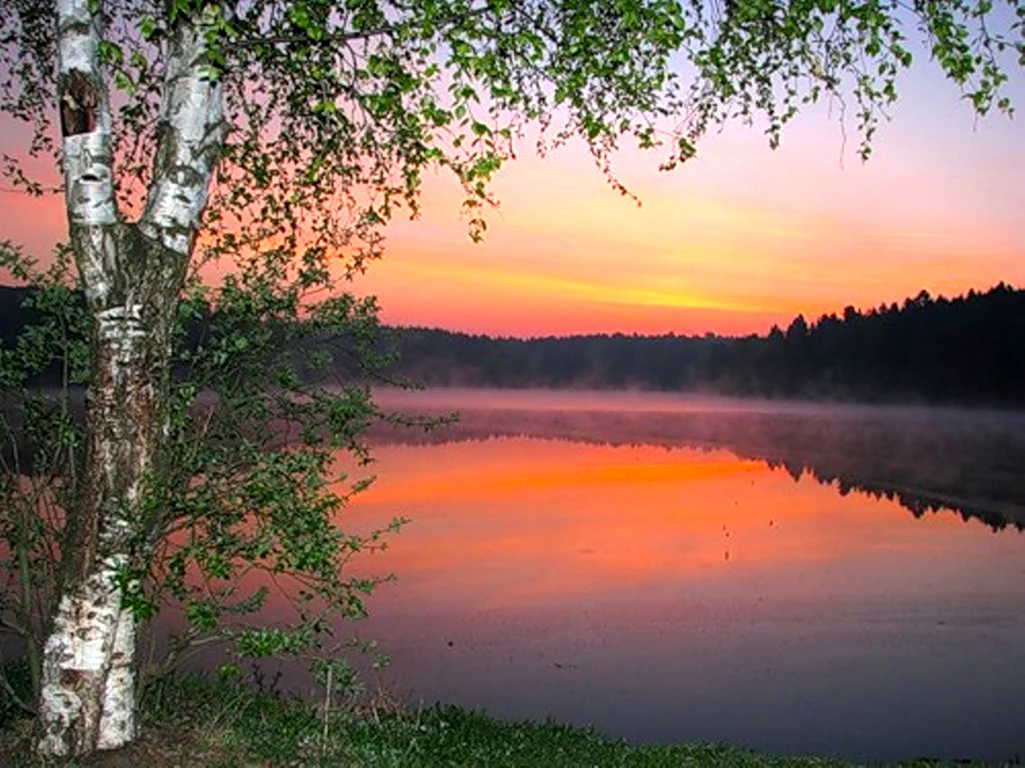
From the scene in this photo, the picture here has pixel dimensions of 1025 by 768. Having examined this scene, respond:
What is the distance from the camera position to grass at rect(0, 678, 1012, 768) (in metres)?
8.91

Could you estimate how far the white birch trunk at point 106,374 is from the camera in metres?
8.19

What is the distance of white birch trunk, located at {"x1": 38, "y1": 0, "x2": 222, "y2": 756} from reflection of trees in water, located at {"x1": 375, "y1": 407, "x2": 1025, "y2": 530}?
55798mm

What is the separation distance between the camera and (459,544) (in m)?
41.3

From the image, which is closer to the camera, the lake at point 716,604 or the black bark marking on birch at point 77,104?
the black bark marking on birch at point 77,104

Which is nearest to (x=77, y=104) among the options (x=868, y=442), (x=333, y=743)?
(x=333, y=743)

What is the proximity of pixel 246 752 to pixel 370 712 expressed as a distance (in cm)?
379

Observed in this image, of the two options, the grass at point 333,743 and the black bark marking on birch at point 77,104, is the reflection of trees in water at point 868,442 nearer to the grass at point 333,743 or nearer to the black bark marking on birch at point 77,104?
the grass at point 333,743

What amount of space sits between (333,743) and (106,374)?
4.57m

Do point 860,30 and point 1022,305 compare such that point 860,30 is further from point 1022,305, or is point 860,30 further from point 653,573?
point 1022,305

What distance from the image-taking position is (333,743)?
10.0m

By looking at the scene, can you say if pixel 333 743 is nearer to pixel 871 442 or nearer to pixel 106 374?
pixel 106 374

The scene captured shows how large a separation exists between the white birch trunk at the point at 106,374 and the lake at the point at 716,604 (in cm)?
1146

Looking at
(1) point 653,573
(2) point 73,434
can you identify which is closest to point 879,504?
(1) point 653,573

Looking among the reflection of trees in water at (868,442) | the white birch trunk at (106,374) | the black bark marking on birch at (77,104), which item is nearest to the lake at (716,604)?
the reflection of trees in water at (868,442)
